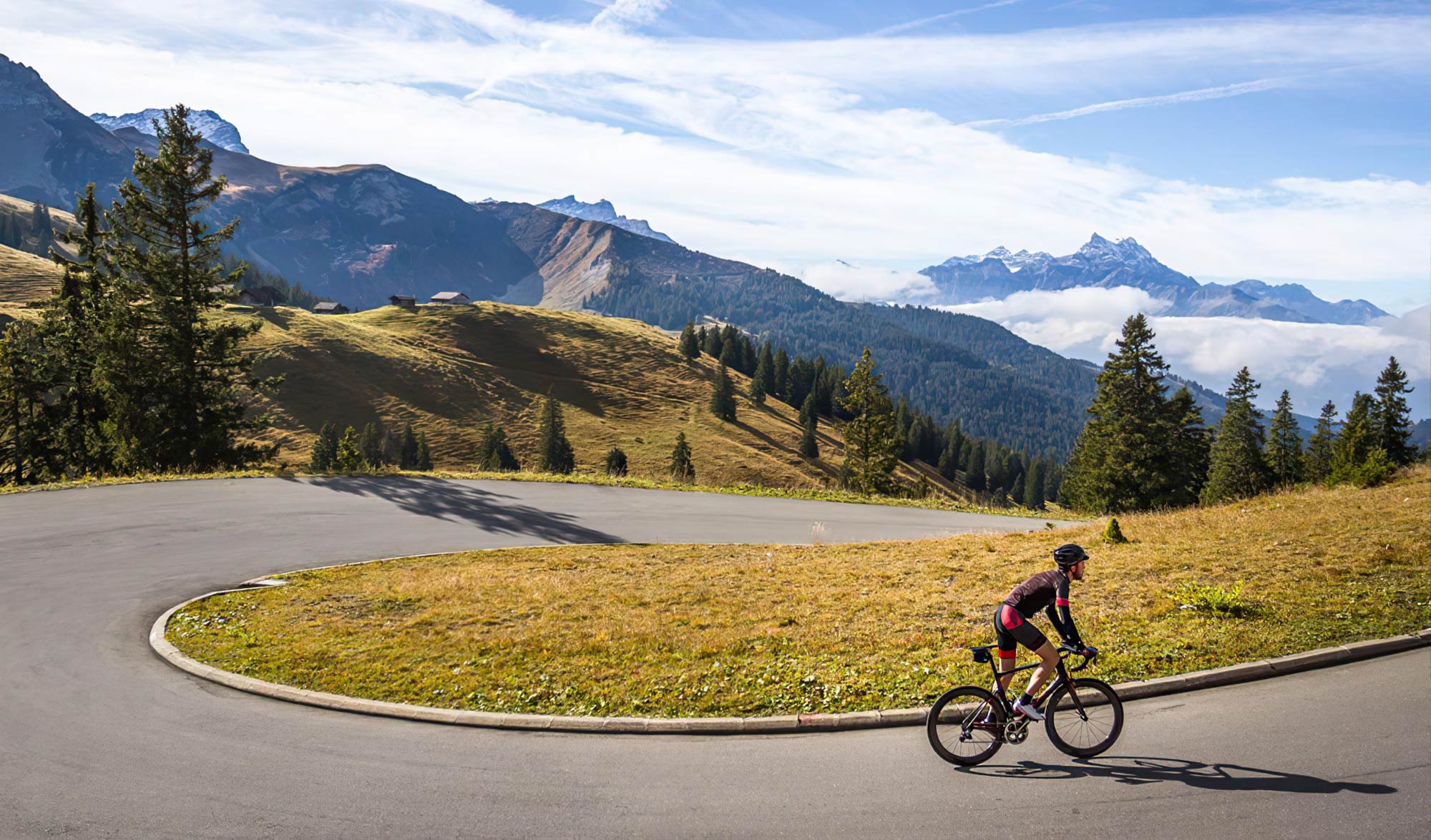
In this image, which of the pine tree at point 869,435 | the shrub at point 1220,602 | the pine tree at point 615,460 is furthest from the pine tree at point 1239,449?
the pine tree at point 615,460

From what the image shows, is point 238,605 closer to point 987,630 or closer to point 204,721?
point 204,721

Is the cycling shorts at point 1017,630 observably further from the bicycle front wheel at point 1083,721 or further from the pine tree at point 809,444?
the pine tree at point 809,444

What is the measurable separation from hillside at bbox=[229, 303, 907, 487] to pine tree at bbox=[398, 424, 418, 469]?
327 cm

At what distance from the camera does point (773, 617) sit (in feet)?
43.1

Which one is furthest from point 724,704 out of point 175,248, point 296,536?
point 175,248

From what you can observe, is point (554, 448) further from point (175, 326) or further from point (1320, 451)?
point (1320, 451)

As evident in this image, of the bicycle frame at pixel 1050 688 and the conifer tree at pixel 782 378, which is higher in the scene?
the conifer tree at pixel 782 378

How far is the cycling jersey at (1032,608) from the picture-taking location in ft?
25.9

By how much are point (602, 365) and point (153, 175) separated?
10098cm

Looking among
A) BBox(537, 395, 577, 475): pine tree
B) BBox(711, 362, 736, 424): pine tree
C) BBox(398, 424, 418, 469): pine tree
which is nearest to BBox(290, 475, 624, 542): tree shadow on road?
BBox(537, 395, 577, 475): pine tree

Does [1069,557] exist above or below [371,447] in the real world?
above

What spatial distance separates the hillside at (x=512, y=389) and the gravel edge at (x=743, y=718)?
230ft

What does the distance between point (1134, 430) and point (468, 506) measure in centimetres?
4261

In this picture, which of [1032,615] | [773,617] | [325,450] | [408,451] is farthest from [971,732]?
[408,451]
